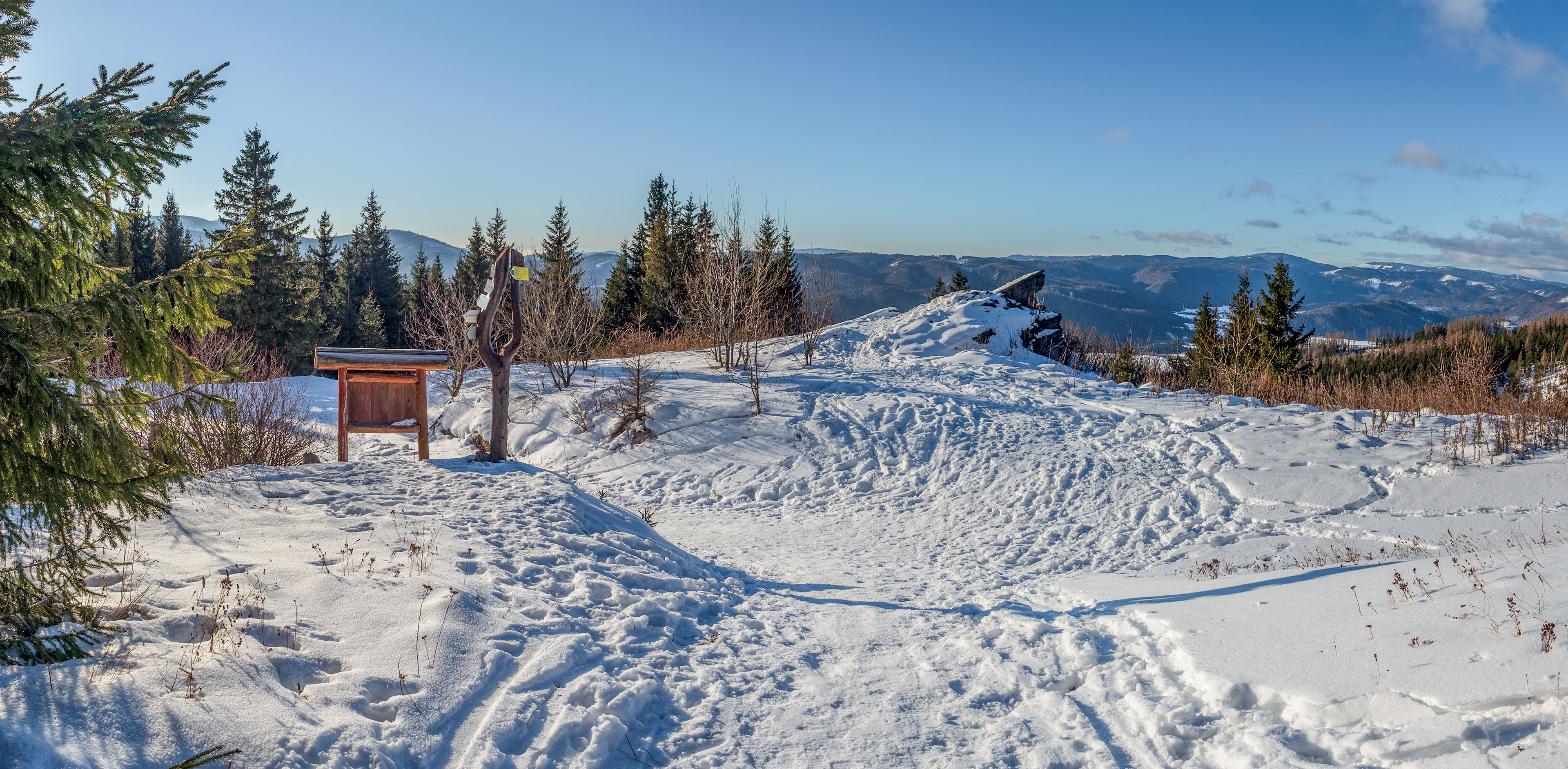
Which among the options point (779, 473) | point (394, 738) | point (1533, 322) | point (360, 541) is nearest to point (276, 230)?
point (779, 473)

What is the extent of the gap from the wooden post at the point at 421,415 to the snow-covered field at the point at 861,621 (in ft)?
2.69

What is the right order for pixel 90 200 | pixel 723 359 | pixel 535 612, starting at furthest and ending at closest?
pixel 723 359 < pixel 535 612 < pixel 90 200

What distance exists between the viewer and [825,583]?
6.70m

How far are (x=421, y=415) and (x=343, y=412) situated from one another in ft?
4.04

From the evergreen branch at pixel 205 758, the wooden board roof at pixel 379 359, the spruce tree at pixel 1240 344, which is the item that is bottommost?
the evergreen branch at pixel 205 758

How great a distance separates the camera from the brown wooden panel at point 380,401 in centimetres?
976

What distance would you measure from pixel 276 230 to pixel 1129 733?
41.0 meters

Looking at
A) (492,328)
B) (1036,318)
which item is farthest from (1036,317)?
(492,328)

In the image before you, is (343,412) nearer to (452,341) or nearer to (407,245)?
(452,341)

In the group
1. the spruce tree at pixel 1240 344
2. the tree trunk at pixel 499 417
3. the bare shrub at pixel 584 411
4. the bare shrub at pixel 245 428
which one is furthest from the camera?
the spruce tree at pixel 1240 344

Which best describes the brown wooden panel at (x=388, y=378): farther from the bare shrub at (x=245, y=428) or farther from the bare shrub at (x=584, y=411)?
the bare shrub at (x=584, y=411)

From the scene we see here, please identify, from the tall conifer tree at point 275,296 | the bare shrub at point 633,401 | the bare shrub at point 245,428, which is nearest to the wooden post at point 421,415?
the bare shrub at point 245,428

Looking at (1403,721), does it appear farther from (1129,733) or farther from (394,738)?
(394,738)

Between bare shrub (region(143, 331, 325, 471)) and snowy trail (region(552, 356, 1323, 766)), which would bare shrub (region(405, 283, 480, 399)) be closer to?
bare shrub (region(143, 331, 325, 471))
